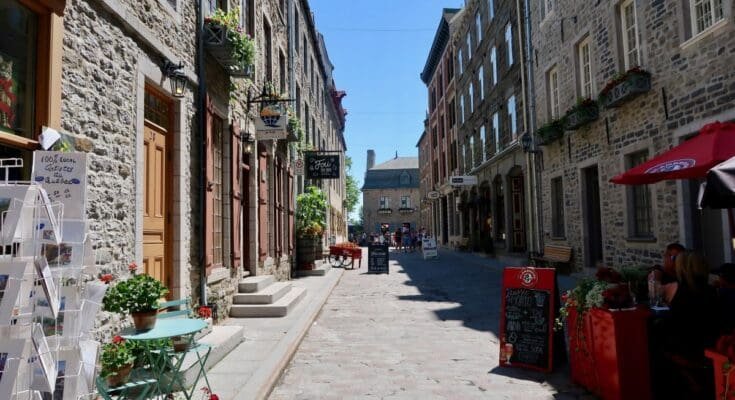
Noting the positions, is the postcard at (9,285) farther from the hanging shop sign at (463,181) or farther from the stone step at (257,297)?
the hanging shop sign at (463,181)

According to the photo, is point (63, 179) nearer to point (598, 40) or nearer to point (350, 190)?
point (598, 40)

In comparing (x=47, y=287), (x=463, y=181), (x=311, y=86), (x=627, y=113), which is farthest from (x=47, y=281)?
→ (x=463, y=181)

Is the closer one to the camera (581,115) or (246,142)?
(246,142)

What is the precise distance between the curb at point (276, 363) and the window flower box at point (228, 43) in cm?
428

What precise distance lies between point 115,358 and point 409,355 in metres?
3.54

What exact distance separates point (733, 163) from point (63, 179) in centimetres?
450

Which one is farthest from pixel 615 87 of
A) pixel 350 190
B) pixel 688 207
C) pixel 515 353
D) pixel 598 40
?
pixel 350 190

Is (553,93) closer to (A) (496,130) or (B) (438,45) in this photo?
(A) (496,130)

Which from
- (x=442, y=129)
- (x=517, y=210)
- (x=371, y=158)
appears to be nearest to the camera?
(x=517, y=210)

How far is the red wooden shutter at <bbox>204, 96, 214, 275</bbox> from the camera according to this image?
25.1 feet

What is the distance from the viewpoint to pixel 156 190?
654cm

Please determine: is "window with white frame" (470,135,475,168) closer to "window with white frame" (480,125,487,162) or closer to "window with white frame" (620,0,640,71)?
"window with white frame" (480,125,487,162)

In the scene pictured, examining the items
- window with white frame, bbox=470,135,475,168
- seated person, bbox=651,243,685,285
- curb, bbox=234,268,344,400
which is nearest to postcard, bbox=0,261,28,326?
curb, bbox=234,268,344,400

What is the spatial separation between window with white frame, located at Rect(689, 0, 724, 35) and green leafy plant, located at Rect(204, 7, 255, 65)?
7.34 metres
